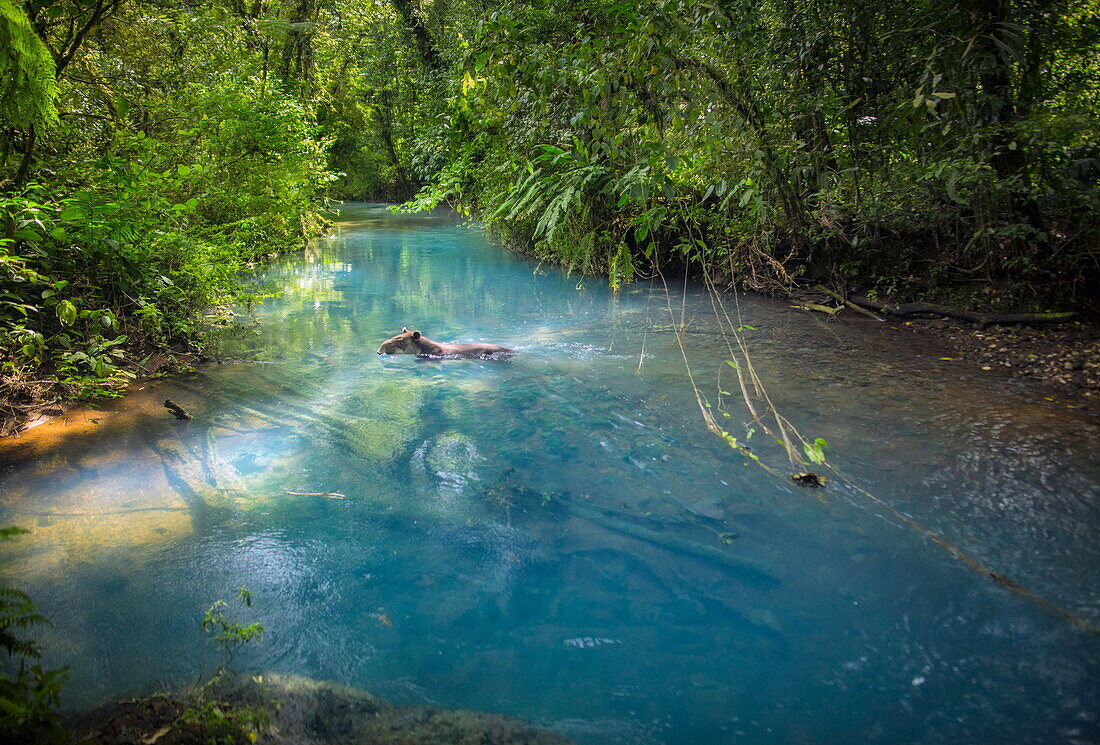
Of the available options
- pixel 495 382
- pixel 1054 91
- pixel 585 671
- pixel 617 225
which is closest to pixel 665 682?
pixel 585 671

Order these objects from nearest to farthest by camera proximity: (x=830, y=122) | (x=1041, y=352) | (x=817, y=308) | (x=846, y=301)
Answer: (x=1041, y=352) → (x=830, y=122) → (x=846, y=301) → (x=817, y=308)

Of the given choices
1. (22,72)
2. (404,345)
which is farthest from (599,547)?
(22,72)

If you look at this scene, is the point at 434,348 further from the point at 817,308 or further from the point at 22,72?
the point at 817,308

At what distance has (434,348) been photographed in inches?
330

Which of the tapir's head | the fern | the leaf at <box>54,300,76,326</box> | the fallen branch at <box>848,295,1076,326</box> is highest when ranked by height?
the fern

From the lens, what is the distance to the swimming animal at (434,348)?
Result: 8.29 metres

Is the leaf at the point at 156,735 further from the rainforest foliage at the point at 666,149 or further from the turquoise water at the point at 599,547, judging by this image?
the rainforest foliage at the point at 666,149

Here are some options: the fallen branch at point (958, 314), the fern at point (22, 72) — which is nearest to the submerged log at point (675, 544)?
the fern at point (22, 72)

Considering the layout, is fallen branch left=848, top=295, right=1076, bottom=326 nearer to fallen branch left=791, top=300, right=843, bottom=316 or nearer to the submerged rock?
fallen branch left=791, top=300, right=843, bottom=316

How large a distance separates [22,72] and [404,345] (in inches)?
183

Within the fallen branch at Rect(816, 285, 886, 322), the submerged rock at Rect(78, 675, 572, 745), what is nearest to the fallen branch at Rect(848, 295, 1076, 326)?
the fallen branch at Rect(816, 285, 886, 322)

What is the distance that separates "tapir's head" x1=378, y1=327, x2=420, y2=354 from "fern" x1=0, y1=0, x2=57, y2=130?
4215 millimetres

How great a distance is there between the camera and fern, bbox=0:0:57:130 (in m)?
4.66

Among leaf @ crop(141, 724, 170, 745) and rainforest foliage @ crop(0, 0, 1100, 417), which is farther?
rainforest foliage @ crop(0, 0, 1100, 417)
